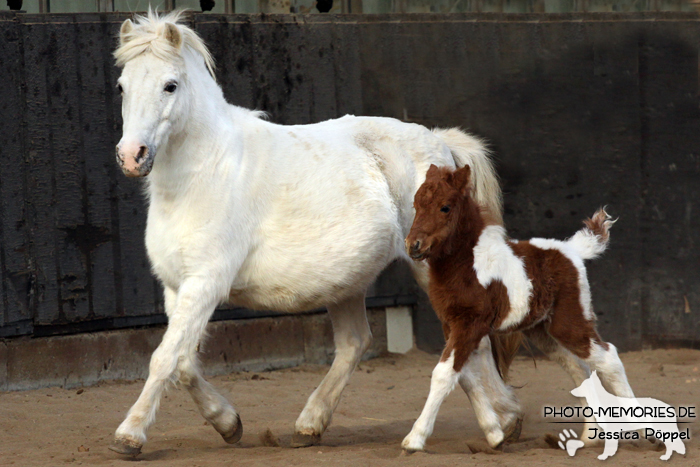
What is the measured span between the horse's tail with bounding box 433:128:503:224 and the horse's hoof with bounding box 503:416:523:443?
4.21ft

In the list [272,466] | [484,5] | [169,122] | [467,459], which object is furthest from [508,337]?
[484,5]

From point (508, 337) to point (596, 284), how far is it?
9.30 feet

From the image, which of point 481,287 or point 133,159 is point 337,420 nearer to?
point 481,287

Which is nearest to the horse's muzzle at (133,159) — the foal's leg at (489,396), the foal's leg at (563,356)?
the foal's leg at (489,396)

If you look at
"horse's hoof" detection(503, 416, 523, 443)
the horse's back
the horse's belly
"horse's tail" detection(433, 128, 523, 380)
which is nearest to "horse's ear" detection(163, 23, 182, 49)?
the horse's back

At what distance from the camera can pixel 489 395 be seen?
443 centimetres

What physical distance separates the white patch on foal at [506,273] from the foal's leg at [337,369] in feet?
3.98

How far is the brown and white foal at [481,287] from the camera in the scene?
151 inches

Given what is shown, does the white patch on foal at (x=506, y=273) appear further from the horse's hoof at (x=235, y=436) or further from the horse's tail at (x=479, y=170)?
the horse's hoof at (x=235, y=436)

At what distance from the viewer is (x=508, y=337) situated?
4688 millimetres

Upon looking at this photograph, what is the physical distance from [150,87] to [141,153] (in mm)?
376

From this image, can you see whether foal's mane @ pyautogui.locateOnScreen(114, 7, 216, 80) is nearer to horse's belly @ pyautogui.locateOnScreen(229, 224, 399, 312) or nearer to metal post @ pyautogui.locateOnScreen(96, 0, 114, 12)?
horse's belly @ pyautogui.locateOnScreen(229, 224, 399, 312)

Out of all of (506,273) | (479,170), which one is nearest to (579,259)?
(506,273)

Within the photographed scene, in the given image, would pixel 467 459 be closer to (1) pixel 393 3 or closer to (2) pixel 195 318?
(2) pixel 195 318
